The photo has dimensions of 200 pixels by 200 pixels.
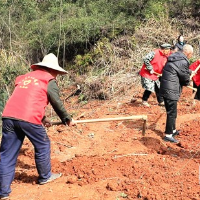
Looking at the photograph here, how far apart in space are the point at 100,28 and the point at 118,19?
0.89 meters

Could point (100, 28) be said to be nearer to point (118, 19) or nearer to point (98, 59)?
point (118, 19)

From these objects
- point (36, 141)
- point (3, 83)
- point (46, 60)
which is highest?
point (46, 60)

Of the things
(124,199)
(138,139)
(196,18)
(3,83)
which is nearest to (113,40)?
(196,18)

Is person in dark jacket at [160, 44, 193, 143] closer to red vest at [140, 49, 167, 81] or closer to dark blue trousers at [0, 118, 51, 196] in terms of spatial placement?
red vest at [140, 49, 167, 81]

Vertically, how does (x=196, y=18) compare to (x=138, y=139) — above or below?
above

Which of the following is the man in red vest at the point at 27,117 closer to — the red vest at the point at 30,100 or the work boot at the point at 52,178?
the red vest at the point at 30,100

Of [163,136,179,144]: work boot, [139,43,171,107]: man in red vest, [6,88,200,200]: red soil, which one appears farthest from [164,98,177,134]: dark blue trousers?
[139,43,171,107]: man in red vest

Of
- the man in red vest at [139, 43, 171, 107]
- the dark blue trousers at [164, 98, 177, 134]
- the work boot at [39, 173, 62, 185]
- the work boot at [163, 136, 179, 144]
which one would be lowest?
the work boot at [39, 173, 62, 185]

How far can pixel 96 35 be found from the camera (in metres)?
14.2

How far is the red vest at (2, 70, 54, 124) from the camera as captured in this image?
3.88 m

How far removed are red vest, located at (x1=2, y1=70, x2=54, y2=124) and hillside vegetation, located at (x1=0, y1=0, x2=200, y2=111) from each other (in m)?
6.52

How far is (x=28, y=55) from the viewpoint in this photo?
47.5ft

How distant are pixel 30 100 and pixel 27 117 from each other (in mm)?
217

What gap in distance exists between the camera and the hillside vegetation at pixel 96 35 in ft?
37.8
